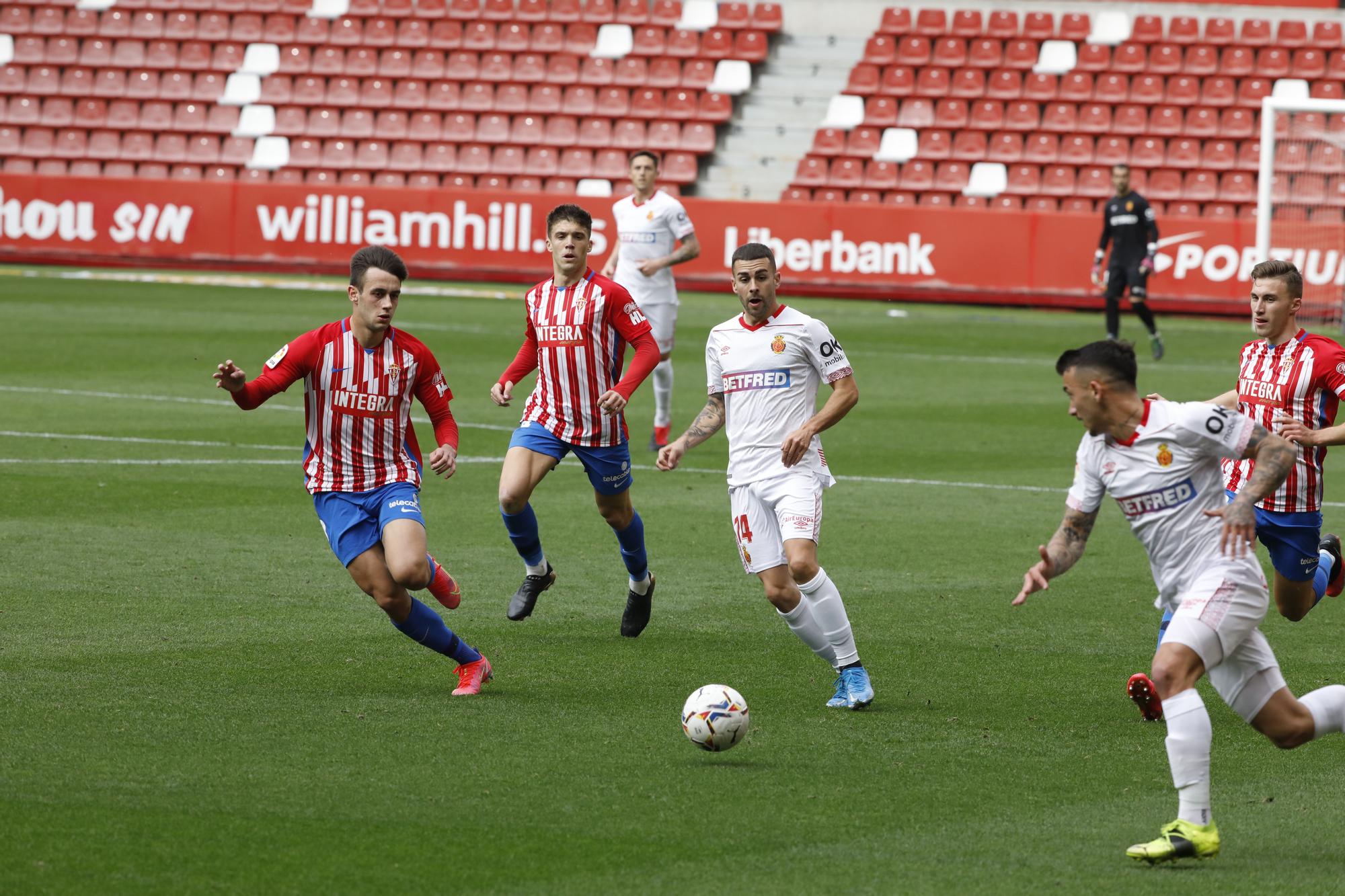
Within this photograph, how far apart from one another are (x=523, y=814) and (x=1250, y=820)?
2253 millimetres

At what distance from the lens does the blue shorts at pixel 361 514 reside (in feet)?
24.0

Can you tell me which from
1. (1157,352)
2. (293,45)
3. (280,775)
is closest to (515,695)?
(280,775)

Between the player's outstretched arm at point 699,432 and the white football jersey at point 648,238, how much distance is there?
23.9ft

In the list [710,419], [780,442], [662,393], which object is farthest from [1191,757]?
[662,393]

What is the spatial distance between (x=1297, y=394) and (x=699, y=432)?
2477 mm

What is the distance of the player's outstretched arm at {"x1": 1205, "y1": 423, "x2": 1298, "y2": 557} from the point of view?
5305mm

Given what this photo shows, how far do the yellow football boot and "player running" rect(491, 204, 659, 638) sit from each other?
147 inches

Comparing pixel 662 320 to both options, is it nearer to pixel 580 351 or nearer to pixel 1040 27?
pixel 580 351

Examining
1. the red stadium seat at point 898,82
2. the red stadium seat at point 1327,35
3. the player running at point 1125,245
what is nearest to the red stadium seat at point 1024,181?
the red stadium seat at point 898,82

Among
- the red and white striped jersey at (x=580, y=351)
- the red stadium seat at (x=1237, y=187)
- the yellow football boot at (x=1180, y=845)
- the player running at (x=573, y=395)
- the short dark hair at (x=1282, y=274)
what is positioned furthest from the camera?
the red stadium seat at (x=1237, y=187)

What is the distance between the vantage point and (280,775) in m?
5.94

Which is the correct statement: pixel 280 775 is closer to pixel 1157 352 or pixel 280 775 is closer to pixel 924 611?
pixel 924 611

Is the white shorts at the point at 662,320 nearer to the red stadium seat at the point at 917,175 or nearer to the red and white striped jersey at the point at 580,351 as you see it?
the red and white striped jersey at the point at 580,351

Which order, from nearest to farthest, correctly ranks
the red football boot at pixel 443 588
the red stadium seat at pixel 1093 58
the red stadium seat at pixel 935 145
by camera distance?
1. the red football boot at pixel 443 588
2. the red stadium seat at pixel 935 145
3. the red stadium seat at pixel 1093 58
